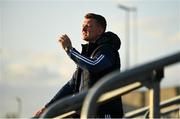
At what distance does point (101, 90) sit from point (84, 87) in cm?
174

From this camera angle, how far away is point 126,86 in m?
3.18

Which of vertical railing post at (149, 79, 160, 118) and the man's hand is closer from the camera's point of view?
vertical railing post at (149, 79, 160, 118)

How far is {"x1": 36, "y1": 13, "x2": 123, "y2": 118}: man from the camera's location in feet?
14.4

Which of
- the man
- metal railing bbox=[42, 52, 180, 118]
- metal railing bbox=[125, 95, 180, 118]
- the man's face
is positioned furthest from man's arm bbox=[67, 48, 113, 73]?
metal railing bbox=[42, 52, 180, 118]

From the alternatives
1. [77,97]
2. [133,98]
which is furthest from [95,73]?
[133,98]

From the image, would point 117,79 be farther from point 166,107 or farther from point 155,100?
point 166,107

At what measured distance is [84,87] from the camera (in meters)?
4.60

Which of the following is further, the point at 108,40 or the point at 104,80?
the point at 108,40

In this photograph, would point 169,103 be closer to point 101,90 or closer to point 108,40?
point 108,40

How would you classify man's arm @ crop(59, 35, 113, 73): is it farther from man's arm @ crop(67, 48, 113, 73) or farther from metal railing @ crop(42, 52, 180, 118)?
metal railing @ crop(42, 52, 180, 118)

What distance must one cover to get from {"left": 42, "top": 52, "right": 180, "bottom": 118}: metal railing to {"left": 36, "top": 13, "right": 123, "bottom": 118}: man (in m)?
1.07

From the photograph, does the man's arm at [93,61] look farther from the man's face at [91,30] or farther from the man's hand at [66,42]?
the man's face at [91,30]

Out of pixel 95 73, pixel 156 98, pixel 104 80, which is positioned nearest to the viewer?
pixel 104 80

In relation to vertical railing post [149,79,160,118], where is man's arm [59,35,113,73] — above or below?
above
